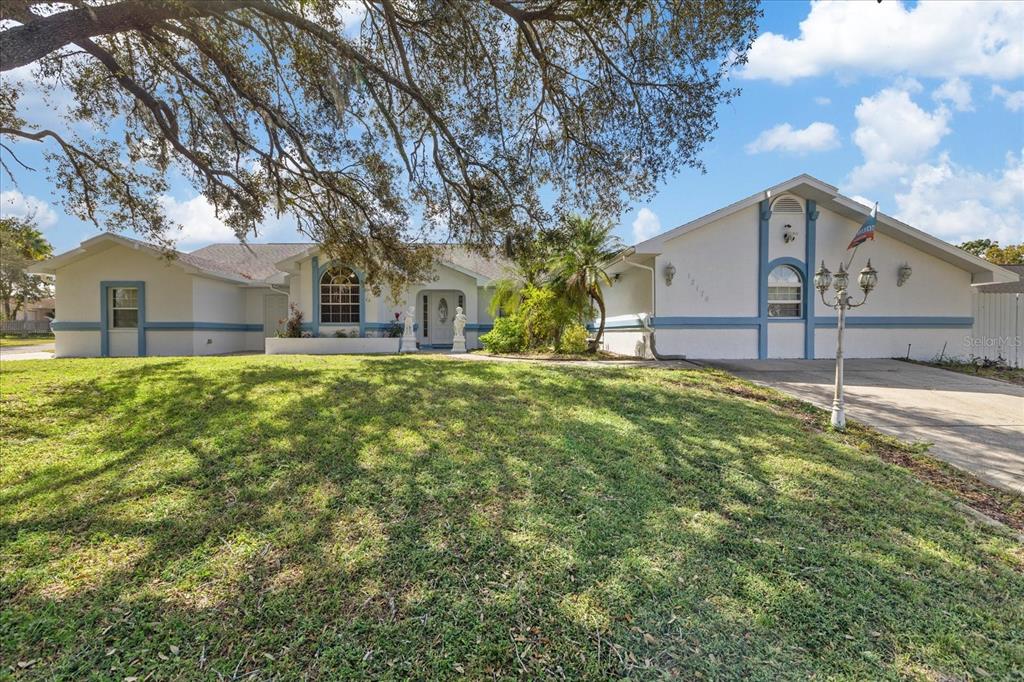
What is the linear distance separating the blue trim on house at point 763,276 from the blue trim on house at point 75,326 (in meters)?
21.3

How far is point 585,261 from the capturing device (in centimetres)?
1213

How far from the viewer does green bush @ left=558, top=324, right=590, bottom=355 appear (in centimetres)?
1299

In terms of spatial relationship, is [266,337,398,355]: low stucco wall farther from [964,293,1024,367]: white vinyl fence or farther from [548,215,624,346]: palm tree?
[964,293,1024,367]: white vinyl fence

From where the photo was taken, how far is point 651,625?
264cm

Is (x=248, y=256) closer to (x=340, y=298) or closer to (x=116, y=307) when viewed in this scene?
(x=116, y=307)

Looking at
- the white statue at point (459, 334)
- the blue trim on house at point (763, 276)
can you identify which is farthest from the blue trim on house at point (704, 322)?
the white statue at point (459, 334)

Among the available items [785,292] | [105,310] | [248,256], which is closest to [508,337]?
[785,292]

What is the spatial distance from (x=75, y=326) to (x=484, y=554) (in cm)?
1953

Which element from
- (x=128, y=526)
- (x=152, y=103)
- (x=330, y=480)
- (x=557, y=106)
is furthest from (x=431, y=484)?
(x=152, y=103)

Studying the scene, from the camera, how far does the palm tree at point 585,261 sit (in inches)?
464

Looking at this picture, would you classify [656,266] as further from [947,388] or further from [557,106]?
[947,388]

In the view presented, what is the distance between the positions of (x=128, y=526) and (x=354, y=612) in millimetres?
2245

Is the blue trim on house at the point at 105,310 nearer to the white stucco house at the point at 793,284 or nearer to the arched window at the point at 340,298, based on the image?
the arched window at the point at 340,298

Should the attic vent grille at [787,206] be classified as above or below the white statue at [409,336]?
above
